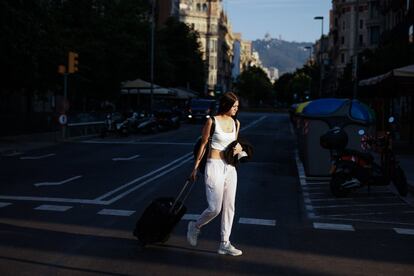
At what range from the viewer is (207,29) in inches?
5458

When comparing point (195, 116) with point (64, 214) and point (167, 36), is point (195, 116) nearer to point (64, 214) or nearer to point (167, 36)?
point (167, 36)

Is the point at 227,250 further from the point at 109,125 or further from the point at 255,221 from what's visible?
the point at 109,125

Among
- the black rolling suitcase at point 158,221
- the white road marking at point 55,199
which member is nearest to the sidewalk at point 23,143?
the white road marking at point 55,199

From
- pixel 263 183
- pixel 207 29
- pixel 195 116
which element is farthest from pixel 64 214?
pixel 207 29

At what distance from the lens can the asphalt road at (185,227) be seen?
673cm

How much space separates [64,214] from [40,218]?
468 millimetres

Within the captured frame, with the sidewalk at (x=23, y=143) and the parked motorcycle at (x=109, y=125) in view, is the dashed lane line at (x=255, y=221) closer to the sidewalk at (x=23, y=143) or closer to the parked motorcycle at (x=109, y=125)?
the sidewalk at (x=23, y=143)

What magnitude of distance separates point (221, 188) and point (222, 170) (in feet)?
0.63

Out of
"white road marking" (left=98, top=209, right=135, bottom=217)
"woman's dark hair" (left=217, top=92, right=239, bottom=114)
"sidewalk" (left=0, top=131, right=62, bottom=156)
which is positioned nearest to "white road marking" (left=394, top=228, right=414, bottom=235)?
"woman's dark hair" (left=217, top=92, right=239, bottom=114)

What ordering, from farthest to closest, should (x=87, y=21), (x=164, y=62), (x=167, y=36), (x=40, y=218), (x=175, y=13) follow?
1. (x=175, y=13)
2. (x=167, y=36)
3. (x=164, y=62)
4. (x=87, y=21)
5. (x=40, y=218)

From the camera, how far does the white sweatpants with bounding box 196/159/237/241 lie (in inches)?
274

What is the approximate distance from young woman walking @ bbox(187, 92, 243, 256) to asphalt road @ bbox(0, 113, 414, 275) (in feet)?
1.40

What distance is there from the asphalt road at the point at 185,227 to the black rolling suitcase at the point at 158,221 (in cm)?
15

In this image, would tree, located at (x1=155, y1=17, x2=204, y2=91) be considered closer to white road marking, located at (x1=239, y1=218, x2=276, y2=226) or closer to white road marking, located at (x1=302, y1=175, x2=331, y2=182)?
white road marking, located at (x1=302, y1=175, x2=331, y2=182)
